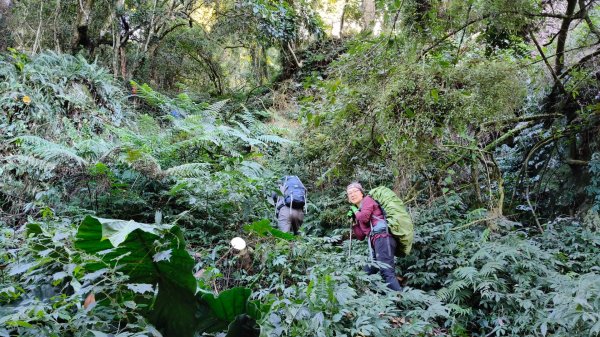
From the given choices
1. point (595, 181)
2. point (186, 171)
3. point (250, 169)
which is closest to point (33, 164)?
point (186, 171)

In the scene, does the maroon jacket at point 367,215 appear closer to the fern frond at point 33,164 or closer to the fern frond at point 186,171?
the fern frond at point 186,171

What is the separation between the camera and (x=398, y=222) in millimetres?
5270

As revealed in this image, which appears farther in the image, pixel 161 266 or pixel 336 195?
pixel 336 195

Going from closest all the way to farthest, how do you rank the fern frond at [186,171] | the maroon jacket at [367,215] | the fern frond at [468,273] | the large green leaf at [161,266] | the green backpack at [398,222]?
the large green leaf at [161,266]
the fern frond at [468,273]
the green backpack at [398,222]
the maroon jacket at [367,215]
the fern frond at [186,171]

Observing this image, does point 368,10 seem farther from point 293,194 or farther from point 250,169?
point 293,194

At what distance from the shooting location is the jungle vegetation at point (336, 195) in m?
2.50

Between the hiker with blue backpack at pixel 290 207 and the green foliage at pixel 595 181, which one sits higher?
the green foliage at pixel 595 181

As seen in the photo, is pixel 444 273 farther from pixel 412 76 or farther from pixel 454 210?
pixel 412 76

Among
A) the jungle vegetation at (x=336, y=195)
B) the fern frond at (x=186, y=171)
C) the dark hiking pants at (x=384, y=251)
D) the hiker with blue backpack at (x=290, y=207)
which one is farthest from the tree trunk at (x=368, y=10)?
the dark hiking pants at (x=384, y=251)

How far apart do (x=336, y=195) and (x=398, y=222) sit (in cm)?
310

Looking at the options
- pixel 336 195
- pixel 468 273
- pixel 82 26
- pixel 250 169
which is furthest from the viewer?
pixel 82 26

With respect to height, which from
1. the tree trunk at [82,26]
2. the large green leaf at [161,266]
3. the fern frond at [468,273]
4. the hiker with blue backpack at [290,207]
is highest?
the tree trunk at [82,26]

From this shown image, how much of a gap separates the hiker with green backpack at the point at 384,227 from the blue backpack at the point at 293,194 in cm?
124

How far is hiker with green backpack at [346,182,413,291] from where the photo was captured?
5195mm
